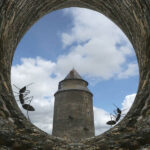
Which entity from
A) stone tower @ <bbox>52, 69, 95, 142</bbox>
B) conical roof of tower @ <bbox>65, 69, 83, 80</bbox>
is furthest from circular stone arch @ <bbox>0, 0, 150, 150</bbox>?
conical roof of tower @ <bbox>65, 69, 83, 80</bbox>

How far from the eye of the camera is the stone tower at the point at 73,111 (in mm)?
19828

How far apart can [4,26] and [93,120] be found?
1957 cm

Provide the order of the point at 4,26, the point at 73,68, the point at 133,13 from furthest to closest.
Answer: the point at 73,68
the point at 133,13
the point at 4,26

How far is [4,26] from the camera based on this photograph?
13.6ft

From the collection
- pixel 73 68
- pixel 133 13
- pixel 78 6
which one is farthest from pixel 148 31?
pixel 73 68

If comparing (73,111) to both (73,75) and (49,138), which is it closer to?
(73,75)

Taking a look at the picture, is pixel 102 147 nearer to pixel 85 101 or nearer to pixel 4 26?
pixel 4 26

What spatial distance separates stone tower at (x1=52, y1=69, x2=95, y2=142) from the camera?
1983 cm

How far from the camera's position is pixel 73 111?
20.9 meters

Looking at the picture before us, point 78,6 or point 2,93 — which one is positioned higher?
point 78,6

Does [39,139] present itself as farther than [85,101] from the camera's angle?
No

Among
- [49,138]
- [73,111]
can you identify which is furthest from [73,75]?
[49,138]

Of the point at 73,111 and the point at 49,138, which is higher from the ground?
the point at 73,111

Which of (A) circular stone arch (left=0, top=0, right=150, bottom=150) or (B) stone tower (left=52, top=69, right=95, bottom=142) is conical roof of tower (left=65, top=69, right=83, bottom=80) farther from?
(A) circular stone arch (left=0, top=0, right=150, bottom=150)
